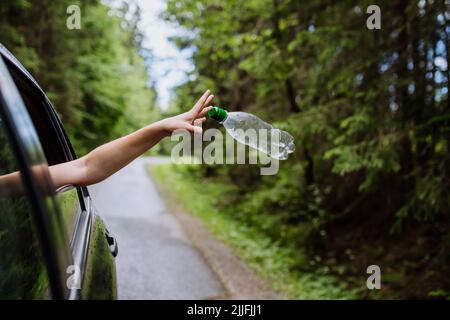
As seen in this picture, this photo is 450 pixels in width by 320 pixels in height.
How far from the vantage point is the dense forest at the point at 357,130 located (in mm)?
5324

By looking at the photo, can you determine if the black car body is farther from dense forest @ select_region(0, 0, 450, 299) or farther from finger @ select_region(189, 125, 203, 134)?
dense forest @ select_region(0, 0, 450, 299)

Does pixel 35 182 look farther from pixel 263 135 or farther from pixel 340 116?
pixel 340 116

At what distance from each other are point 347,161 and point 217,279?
2906 millimetres

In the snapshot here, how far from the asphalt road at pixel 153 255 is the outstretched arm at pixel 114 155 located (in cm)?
398

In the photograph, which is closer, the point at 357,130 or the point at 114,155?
the point at 114,155

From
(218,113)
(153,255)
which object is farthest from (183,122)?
(153,255)

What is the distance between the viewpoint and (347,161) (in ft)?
18.1

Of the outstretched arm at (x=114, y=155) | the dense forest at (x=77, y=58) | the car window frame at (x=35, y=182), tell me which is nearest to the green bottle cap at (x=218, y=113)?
the outstretched arm at (x=114, y=155)

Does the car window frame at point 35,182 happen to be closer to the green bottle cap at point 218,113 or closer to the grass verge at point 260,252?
the green bottle cap at point 218,113

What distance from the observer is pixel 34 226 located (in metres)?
1.36

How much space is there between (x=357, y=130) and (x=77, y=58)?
1237 centimetres

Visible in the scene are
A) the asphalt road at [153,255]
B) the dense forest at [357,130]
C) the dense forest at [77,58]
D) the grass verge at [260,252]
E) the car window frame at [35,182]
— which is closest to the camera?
the car window frame at [35,182]

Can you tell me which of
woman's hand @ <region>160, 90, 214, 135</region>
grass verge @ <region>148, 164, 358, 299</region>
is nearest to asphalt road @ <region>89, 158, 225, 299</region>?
grass verge @ <region>148, 164, 358, 299</region>

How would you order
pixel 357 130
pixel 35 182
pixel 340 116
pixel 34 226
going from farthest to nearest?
pixel 340 116 → pixel 357 130 → pixel 34 226 → pixel 35 182
